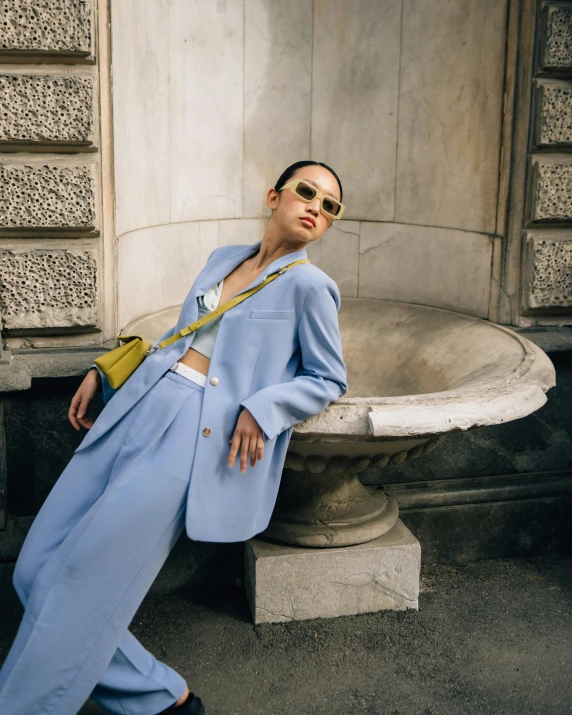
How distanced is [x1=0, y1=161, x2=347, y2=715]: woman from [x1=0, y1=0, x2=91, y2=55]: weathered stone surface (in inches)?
35.6

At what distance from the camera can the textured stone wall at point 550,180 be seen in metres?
3.76

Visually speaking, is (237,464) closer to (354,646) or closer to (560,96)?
(354,646)

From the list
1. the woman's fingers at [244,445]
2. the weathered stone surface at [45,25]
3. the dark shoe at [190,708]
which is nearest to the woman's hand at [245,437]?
the woman's fingers at [244,445]

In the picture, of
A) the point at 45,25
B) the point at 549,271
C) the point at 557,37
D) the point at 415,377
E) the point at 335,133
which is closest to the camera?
the point at 45,25

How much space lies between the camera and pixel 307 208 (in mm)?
2918

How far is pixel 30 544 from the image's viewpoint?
9.35ft

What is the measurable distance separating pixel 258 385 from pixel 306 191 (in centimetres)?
60

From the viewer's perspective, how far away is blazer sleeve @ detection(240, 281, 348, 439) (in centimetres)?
278

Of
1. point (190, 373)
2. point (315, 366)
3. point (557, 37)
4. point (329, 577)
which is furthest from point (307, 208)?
point (557, 37)

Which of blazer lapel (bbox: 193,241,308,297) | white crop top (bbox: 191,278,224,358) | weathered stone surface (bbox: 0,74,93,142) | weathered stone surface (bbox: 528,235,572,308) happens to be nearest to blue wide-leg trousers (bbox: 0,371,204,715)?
white crop top (bbox: 191,278,224,358)

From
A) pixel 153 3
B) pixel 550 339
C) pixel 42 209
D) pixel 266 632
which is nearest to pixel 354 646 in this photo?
pixel 266 632

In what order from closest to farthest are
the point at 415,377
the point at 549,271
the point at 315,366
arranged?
1. the point at 315,366
2. the point at 415,377
3. the point at 549,271

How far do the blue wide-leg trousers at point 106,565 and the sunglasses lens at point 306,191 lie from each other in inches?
26.0

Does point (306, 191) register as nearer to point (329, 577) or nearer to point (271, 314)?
point (271, 314)
